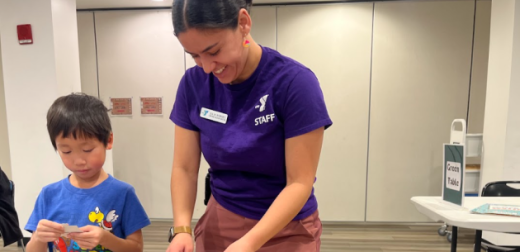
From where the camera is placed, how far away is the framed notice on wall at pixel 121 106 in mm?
3494

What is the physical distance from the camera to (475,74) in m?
3.27

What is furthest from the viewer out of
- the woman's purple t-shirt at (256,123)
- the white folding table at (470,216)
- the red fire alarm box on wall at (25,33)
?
the red fire alarm box on wall at (25,33)

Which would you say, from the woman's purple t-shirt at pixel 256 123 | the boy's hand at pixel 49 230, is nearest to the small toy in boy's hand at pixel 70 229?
the boy's hand at pixel 49 230

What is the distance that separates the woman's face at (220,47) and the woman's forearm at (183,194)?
1.18ft

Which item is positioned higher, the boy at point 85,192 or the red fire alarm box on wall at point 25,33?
the red fire alarm box on wall at point 25,33

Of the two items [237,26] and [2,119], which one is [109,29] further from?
[237,26]

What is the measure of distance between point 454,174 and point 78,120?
1.72 meters

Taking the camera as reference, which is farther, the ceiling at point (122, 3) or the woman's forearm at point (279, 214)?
the ceiling at point (122, 3)

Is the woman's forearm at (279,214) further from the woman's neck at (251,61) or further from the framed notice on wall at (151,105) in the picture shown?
the framed notice on wall at (151,105)

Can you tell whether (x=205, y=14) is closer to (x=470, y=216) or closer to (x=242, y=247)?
(x=242, y=247)

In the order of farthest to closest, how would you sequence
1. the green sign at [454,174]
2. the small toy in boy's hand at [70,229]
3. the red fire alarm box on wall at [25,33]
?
the red fire alarm box on wall at [25,33], the green sign at [454,174], the small toy in boy's hand at [70,229]

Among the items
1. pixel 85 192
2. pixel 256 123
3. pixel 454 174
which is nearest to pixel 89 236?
pixel 85 192

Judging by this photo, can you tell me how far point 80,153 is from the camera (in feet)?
3.36

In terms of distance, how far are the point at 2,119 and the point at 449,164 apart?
167 inches
